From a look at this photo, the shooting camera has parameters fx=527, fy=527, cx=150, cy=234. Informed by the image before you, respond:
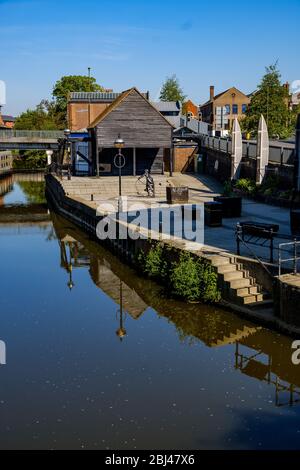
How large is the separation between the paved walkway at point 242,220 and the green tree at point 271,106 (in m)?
18.5

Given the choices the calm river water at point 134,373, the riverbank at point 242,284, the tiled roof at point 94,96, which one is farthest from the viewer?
the tiled roof at point 94,96

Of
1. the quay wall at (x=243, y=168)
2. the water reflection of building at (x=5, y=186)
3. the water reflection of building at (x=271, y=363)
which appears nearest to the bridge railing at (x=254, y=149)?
the quay wall at (x=243, y=168)

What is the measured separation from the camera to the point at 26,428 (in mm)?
9953

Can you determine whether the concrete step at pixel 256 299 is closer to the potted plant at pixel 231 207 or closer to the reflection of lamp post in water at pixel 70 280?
the reflection of lamp post in water at pixel 70 280

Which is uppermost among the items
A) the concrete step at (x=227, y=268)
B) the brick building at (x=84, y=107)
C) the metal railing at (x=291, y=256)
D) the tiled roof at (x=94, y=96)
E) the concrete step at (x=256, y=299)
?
the tiled roof at (x=94, y=96)

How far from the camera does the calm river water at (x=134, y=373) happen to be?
9711mm

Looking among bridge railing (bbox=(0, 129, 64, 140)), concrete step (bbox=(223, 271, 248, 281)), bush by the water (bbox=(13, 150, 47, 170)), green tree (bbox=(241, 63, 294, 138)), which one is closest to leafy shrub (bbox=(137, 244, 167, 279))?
concrete step (bbox=(223, 271, 248, 281))

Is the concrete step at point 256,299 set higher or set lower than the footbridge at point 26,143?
lower

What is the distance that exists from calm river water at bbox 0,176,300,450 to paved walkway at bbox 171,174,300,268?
2.70 metres

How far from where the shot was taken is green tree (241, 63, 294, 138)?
54.7 m

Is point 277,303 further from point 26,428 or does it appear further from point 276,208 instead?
point 276,208

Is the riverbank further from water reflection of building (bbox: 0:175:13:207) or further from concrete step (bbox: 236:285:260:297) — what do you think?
water reflection of building (bbox: 0:175:13:207)
